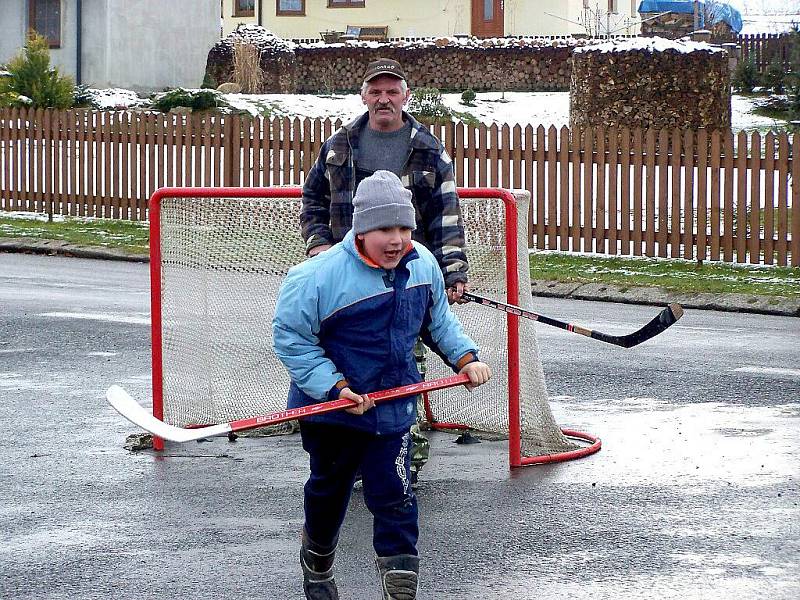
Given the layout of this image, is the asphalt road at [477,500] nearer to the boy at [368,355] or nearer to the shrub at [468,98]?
the boy at [368,355]

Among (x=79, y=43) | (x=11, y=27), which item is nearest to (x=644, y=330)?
(x=79, y=43)

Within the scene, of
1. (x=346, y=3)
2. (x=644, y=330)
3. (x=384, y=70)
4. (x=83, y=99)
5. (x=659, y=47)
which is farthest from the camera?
(x=346, y=3)

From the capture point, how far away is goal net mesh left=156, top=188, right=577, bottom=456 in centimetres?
801

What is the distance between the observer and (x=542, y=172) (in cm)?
1833

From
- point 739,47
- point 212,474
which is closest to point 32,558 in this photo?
point 212,474

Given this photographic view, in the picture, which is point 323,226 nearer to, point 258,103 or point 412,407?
point 412,407

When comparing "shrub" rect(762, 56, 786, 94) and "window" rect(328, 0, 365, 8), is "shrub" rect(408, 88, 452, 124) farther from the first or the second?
"window" rect(328, 0, 365, 8)

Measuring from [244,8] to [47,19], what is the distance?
17333mm

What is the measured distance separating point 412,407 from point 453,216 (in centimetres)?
195

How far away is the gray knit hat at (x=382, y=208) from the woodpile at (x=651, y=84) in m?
23.9

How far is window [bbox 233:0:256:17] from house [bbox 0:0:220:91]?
537 inches

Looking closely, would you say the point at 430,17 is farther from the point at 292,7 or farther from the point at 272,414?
the point at 272,414

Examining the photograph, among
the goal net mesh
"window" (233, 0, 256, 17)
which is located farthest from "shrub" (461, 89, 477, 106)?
the goal net mesh

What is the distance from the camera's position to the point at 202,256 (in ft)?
26.8
